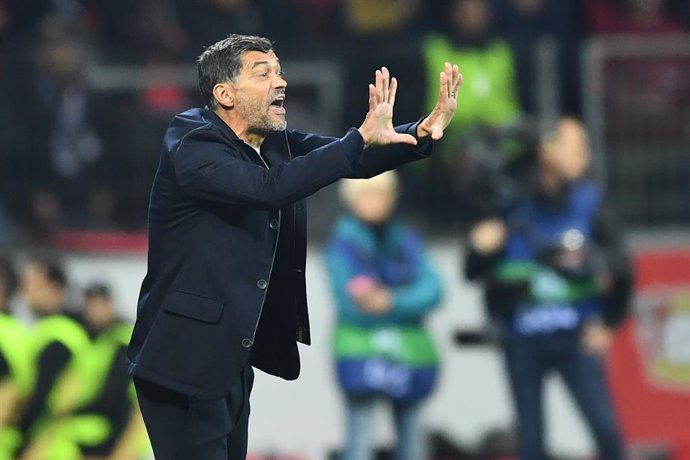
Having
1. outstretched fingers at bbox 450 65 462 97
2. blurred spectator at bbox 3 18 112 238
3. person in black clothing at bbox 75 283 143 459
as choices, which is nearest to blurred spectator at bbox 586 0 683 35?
blurred spectator at bbox 3 18 112 238

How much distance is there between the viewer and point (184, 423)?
4.67m

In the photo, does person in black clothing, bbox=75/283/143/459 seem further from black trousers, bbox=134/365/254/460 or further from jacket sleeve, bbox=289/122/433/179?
jacket sleeve, bbox=289/122/433/179

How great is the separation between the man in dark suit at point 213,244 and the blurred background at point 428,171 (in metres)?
4.43

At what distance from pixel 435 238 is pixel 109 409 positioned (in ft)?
8.35

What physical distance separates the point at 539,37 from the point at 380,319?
2508 mm

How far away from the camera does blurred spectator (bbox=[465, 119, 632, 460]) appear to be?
325 inches

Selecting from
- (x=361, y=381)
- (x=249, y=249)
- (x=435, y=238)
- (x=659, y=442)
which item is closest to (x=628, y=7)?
(x=435, y=238)

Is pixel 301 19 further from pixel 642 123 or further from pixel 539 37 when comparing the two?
pixel 642 123

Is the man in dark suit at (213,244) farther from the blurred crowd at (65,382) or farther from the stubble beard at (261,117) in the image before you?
the blurred crowd at (65,382)

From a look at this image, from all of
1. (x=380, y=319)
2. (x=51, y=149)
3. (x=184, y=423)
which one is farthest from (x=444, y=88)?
(x=51, y=149)

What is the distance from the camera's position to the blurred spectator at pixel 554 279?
827cm

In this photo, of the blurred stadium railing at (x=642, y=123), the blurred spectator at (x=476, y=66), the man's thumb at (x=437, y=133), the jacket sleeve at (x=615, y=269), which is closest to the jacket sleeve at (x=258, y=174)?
the man's thumb at (x=437, y=133)

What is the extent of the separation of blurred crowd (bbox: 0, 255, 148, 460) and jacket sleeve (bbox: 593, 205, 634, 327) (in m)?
2.46

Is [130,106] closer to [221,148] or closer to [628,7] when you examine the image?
[628,7]
